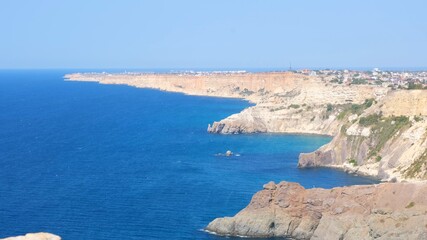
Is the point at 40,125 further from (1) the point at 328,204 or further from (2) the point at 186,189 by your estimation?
(1) the point at 328,204

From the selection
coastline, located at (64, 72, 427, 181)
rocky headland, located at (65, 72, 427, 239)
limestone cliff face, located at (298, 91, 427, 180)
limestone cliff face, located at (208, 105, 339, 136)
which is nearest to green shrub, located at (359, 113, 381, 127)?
limestone cliff face, located at (298, 91, 427, 180)

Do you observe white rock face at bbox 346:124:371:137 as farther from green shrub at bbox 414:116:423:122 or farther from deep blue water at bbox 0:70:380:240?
deep blue water at bbox 0:70:380:240

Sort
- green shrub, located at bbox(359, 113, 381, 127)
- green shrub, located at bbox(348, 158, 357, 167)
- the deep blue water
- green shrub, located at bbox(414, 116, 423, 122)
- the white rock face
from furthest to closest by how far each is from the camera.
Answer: green shrub, located at bbox(359, 113, 381, 127) → the white rock face → green shrub, located at bbox(348, 158, 357, 167) → green shrub, located at bbox(414, 116, 423, 122) → the deep blue water

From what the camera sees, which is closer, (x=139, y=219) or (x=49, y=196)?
(x=139, y=219)

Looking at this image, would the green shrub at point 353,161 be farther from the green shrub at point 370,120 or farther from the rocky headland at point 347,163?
the green shrub at point 370,120

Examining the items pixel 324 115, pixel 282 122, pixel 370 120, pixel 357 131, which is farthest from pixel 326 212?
pixel 282 122

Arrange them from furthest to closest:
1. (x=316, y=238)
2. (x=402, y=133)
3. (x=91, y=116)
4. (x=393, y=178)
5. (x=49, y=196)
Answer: (x=91, y=116) → (x=402, y=133) → (x=393, y=178) → (x=49, y=196) → (x=316, y=238)

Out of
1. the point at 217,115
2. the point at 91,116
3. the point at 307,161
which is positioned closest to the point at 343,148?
the point at 307,161
